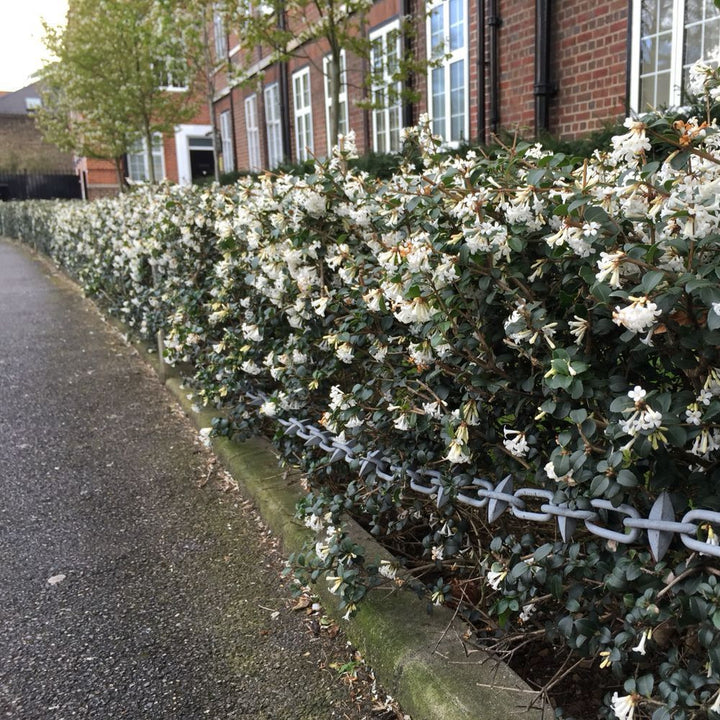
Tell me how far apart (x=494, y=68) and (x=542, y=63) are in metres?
1.02

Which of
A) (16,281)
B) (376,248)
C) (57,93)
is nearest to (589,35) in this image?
(376,248)

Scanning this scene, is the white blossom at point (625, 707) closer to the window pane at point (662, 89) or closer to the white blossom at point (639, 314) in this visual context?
the white blossom at point (639, 314)

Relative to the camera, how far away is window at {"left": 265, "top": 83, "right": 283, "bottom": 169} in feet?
Answer: 58.8

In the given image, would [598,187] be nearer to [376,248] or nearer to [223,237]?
[376,248]

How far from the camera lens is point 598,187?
177 cm

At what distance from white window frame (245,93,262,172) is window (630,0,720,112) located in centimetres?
1402

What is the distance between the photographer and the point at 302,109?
16312 mm

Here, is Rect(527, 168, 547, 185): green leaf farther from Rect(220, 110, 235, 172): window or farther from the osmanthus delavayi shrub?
Rect(220, 110, 235, 172): window

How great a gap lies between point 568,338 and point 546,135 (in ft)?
19.0

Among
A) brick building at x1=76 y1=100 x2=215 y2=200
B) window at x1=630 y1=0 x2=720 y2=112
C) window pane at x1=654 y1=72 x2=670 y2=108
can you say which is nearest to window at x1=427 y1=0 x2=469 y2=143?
window at x1=630 y1=0 x2=720 y2=112

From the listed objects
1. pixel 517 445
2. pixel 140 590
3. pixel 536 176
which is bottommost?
pixel 140 590

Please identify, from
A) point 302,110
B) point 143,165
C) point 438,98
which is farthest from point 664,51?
point 143,165

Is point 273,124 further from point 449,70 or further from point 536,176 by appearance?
point 536,176

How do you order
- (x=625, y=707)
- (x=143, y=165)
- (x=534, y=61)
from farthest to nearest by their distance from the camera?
(x=143, y=165)
(x=534, y=61)
(x=625, y=707)
